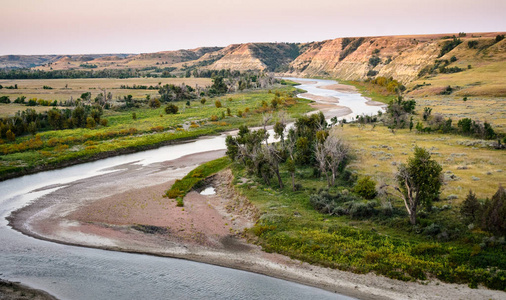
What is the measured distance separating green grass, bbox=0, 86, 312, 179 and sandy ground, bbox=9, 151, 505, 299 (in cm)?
1214

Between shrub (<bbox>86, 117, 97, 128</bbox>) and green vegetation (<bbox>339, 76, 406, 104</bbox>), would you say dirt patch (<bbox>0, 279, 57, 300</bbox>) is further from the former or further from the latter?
green vegetation (<bbox>339, 76, 406, 104</bbox>)

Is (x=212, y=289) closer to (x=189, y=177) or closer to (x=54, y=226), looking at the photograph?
(x=54, y=226)

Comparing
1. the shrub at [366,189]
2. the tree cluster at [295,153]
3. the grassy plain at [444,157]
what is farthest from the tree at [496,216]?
the tree cluster at [295,153]

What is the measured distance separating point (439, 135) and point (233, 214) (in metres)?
42.7

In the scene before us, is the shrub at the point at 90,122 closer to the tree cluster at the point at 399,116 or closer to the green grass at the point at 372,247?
the green grass at the point at 372,247

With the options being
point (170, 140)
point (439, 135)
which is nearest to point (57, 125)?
point (170, 140)

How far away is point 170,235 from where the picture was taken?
98.4ft

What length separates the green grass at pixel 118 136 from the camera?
5194 centimetres

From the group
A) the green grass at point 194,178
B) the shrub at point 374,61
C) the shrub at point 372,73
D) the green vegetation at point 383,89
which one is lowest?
the green grass at point 194,178

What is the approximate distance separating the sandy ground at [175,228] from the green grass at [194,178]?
3.52 ft

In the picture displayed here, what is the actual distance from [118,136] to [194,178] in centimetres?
3237

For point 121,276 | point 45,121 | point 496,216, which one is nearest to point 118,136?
point 45,121

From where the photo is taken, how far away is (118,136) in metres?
69.4

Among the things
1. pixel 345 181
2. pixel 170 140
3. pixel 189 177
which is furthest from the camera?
pixel 170 140
